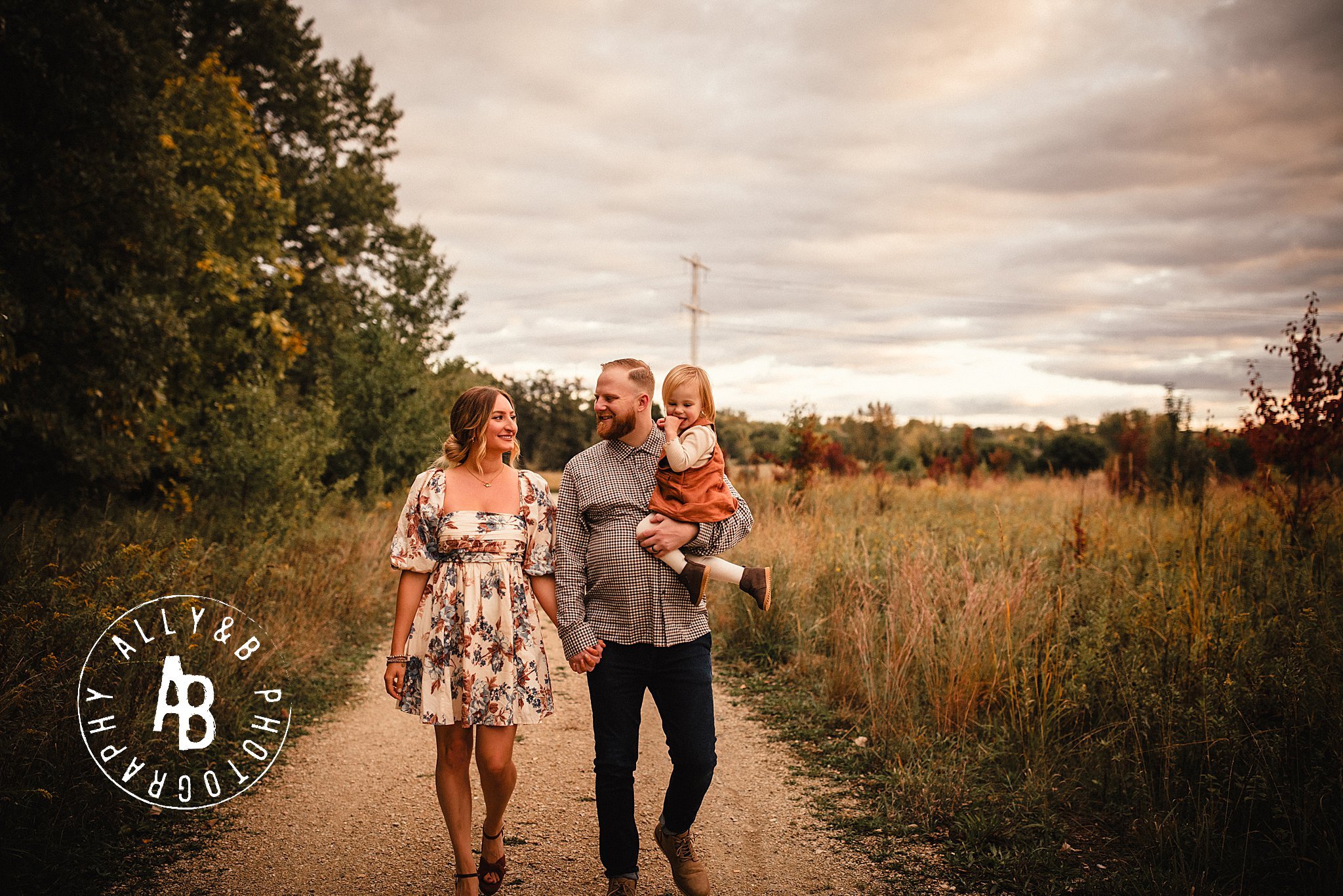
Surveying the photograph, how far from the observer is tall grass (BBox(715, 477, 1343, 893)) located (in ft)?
12.6

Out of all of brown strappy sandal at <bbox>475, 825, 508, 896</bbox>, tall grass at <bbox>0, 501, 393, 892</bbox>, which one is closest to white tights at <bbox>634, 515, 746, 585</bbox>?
brown strappy sandal at <bbox>475, 825, 508, 896</bbox>

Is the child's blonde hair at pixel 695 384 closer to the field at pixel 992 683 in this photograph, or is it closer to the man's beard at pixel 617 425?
the man's beard at pixel 617 425

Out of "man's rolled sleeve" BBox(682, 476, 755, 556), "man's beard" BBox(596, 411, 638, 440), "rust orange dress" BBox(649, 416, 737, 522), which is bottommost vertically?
"man's rolled sleeve" BBox(682, 476, 755, 556)

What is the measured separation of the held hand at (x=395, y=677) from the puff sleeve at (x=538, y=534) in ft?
2.24

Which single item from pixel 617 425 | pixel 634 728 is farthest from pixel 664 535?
pixel 634 728

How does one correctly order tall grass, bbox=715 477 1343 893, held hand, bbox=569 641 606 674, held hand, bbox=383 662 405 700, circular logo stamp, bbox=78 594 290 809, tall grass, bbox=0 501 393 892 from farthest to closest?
circular logo stamp, bbox=78 594 290 809
tall grass, bbox=715 477 1343 893
tall grass, bbox=0 501 393 892
held hand, bbox=383 662 405 700
held hand, bbox=569 641 606 674

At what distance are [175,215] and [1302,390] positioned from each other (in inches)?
523

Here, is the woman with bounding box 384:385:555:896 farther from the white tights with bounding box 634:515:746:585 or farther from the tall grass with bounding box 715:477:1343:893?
the tall grass with bounding box 715:477:1343:893

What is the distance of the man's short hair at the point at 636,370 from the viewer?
3.54 metres

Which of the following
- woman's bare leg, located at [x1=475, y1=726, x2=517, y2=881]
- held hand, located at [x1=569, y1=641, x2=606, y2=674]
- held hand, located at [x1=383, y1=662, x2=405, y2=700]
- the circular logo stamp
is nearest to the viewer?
held hand, located at [x1=569, y1=641, x2=606, y2=674]

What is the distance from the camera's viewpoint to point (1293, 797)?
3.94m

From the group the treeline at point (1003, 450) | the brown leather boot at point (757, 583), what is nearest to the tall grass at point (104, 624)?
the brown leather boot at point (757, 583)

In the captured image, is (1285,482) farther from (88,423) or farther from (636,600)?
(88,423)

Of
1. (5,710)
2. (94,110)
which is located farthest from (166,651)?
(94,110)
